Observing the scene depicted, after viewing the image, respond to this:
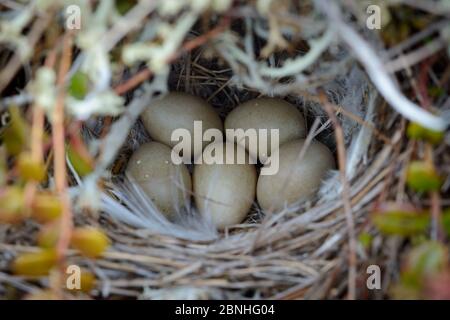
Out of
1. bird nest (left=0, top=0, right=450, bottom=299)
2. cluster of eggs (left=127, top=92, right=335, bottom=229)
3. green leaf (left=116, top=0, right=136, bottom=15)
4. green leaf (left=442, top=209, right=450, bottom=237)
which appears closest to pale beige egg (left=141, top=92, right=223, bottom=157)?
cluster of eggs (left=127, top=92, right=335, bottom=229)

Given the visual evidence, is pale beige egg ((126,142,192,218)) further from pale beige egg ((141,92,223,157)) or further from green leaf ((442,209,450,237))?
green leaf ((442,209,450,237))

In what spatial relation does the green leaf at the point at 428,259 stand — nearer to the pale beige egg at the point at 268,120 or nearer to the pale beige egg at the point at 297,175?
the pale beige egg at the point at 297,175

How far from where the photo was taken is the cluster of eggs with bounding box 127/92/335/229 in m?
1.25

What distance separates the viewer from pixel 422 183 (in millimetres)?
807

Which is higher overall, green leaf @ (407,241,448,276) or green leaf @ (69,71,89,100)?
green leaf @ (69,71,89,100)

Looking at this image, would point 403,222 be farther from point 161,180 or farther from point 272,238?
point 161,180

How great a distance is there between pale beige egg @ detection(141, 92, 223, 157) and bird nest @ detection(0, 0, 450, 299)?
114 mm

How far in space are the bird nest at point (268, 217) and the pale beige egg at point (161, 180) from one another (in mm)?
38

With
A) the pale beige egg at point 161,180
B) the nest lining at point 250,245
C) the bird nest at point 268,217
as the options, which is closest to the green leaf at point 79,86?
the bird nest at point 268,217

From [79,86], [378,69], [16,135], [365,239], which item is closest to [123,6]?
[79,86]

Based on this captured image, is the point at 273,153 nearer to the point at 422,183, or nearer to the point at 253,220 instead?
the point at 253,220

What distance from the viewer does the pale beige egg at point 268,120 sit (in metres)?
1.35

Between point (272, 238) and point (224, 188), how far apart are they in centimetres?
23

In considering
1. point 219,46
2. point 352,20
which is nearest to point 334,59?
point 352,20
